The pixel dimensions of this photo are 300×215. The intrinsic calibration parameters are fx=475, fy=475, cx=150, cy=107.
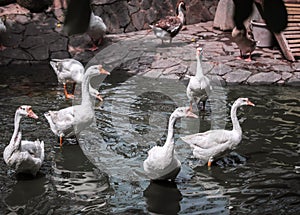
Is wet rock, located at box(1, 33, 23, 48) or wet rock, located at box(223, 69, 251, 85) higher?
wet rock, located at box(1, 33, 23, 48)

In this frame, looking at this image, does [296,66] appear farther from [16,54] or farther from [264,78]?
[16,54]

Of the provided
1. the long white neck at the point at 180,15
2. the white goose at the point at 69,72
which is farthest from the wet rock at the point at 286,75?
the white goose at the point at 69,72

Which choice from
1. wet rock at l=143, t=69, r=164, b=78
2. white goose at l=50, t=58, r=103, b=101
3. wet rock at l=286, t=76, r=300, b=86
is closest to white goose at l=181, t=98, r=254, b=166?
white goose at l=50, t=58, r=103, b=101

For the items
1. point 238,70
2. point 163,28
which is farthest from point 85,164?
point 163,28

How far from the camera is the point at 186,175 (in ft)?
18.9

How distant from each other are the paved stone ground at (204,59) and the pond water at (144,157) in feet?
1.38

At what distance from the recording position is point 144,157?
627cm

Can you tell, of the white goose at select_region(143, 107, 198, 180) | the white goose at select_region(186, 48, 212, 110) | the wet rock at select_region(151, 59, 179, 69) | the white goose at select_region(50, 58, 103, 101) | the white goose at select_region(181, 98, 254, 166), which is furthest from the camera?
the wet rock at select_region(151, 59, 179, 69)

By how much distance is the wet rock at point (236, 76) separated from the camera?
972 cm

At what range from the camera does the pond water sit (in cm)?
512

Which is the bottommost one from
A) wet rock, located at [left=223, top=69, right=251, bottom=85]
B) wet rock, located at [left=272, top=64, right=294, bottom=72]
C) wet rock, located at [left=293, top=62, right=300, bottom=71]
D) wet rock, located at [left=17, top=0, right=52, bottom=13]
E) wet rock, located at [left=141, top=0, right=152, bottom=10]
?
wet rock, located at [left=223, top=69, right=251, bottom=85]

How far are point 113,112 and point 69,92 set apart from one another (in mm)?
1641

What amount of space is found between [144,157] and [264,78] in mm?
4380

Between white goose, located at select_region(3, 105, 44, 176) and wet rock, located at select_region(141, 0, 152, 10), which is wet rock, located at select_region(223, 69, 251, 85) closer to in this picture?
wet rock, located at select_region(141, 0, 152, 10)
